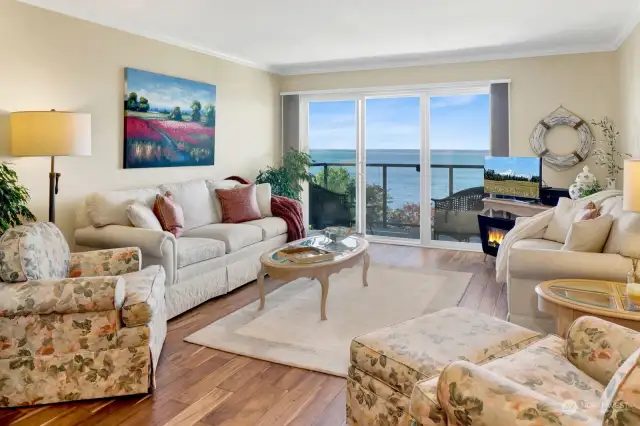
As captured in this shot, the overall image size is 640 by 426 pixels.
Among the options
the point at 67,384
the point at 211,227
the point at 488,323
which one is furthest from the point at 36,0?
the point at 488,323

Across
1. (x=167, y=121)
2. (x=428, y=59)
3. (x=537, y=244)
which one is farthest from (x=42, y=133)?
(x=428, y=59)

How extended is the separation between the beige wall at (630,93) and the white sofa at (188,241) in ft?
11.7

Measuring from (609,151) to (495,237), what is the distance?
5.32 feet

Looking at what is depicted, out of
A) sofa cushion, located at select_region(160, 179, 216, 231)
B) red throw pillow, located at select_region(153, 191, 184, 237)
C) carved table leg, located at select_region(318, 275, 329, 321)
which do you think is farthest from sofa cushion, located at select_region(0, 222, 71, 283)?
sofa cushion, located at select_region(160, 179, 216, 231)

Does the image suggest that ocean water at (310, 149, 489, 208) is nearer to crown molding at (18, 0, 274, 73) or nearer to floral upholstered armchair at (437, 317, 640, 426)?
crown molding at (18, 0, 274, 73)

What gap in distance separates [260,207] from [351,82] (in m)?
2.39

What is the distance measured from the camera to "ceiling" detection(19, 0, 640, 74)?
399 centimetres

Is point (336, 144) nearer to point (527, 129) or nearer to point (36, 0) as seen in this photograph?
point (527, 129)

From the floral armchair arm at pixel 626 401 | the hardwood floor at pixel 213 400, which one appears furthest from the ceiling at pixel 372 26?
the floral armchair arm at pixel 626 401

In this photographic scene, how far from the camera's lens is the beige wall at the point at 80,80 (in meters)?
3.70

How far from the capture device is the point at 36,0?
375 cm

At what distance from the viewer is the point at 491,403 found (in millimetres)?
1298

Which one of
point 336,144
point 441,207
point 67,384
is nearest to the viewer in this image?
point 67,384

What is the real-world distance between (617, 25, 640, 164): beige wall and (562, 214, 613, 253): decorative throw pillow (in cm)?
170
